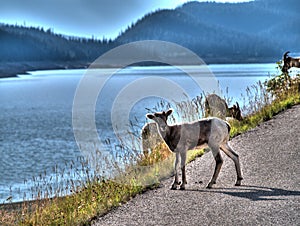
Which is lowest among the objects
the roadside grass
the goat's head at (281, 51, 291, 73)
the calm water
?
the calm water

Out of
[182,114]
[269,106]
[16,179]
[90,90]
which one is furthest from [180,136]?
[90,90]

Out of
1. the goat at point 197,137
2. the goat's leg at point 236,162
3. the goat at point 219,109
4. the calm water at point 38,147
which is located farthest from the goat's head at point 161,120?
the goat at point 219,109

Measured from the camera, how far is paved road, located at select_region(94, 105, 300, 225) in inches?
263

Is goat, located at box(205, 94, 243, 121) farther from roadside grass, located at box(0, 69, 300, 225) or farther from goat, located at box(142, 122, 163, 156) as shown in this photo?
goat, located at box(142, 122, 163, 156)

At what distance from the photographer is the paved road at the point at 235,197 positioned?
21.9 feet

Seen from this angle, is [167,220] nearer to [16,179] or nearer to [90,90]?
[16,179]

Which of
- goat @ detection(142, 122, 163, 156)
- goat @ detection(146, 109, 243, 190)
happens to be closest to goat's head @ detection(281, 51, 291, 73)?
goat @ detection(142, 122, 163, 156)

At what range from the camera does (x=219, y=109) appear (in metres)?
13.5

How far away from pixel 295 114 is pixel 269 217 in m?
6.80

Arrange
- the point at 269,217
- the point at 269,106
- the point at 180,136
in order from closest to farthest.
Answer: the point at 269,217
the point at 180,136
the point at 269,106

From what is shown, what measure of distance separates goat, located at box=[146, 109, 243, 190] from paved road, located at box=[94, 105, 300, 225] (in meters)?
0.31

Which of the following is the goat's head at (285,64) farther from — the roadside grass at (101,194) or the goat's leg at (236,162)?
the goat's leg at (236,162)

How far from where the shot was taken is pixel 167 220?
686cm

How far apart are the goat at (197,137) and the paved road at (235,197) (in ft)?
1.01
